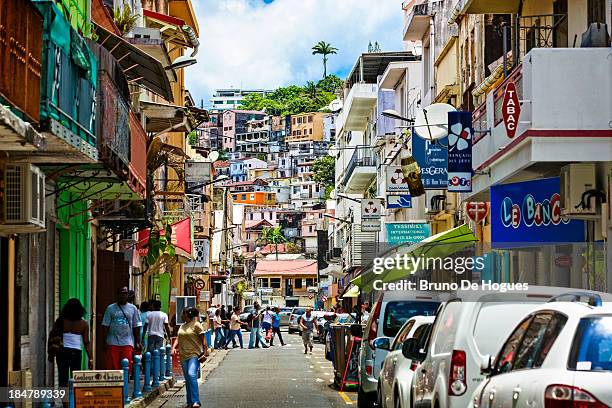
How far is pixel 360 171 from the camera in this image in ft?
229

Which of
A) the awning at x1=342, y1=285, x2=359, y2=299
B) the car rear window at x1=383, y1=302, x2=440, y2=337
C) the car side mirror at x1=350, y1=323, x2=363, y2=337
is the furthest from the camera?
the awning at x1=342, y1=285, x2=359, y2=299

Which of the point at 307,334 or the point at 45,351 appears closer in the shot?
the point at 45,351

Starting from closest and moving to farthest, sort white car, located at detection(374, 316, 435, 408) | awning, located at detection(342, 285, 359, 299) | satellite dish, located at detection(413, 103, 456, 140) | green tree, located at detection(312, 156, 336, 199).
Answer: white car, located at detection(374, 316, 435, 408) → satellite dish, located at detection(413, 103, 456, 140) → awning, located at detection(342, 285, 359, 299) → green tree, located at detection(312, 156, 336, 199)

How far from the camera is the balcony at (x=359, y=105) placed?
6900 cm

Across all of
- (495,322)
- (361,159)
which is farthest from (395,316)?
(361,159)

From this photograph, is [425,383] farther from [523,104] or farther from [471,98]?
[471,98]

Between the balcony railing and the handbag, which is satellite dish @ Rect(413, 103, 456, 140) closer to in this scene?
the handbag

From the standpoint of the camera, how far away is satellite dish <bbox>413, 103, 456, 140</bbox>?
31703mm

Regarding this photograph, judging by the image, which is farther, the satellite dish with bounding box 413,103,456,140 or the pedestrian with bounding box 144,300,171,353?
the satellite dish with bounding box 413,103,456,140

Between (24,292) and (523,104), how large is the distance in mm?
8129

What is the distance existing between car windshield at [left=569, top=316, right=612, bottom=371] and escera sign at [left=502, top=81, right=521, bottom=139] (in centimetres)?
1278

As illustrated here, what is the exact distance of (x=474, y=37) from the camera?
35.2 m

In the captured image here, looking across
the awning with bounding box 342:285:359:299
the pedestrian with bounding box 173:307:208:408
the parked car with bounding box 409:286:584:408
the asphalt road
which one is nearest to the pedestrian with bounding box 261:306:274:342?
the awning with bounding box 342:285:359:299

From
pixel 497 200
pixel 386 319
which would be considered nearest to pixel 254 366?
pixel 497 200
